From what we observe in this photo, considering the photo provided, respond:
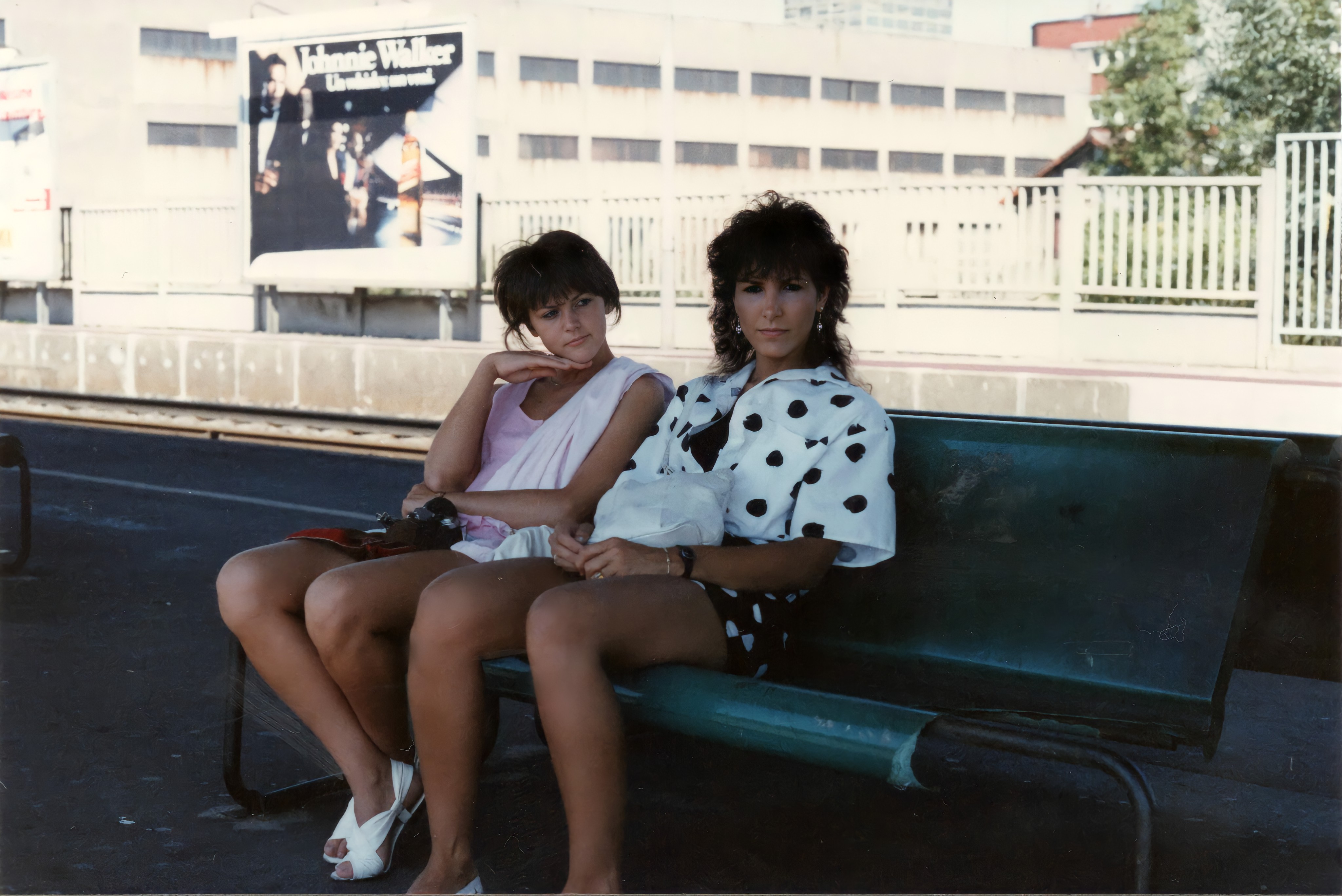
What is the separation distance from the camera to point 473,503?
9.56 ft

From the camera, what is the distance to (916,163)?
48719mm

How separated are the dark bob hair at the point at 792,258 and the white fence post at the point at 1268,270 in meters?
9.84

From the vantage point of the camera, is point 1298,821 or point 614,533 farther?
point 1298,821

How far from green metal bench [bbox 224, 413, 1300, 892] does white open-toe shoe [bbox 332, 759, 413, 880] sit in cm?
35

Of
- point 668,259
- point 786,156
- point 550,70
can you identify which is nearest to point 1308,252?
point 668,259

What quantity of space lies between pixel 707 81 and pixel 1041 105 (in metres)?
11.5

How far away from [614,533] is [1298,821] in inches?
65.2

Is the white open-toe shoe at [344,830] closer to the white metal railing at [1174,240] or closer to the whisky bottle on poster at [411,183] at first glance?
the white metal railing at [1174,240]

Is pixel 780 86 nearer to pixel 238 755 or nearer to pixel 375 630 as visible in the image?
pixel 238 755

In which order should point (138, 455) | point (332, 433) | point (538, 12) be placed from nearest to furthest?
1. point (138, 455)
2. point (332, 433)
3. point (538, 12)

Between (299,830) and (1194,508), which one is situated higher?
(1194,508)

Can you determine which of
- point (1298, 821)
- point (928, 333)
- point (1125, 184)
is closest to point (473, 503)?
point (1298, 821)

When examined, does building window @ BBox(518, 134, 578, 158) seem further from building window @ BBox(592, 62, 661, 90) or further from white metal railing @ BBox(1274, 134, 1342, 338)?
white metal railing @ BBox(1274, 134, 1342, 338)

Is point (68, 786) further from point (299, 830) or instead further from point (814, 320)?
point (814, 320)
